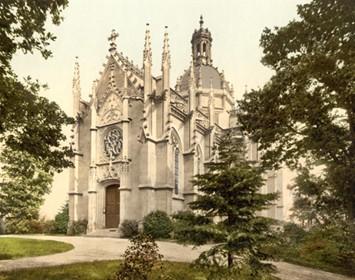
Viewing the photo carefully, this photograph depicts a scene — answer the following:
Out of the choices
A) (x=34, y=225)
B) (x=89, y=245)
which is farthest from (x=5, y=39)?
(x=34, y=225)

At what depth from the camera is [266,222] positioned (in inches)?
405

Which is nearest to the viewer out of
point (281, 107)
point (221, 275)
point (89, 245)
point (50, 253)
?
point (221, 275)

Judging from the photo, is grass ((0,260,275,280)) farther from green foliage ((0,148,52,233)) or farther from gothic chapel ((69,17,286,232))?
green foliage ((0,148,52,233))

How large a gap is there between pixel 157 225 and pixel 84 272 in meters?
13.7

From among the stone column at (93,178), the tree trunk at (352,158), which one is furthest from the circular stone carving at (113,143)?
the tree trunk at (352,158)

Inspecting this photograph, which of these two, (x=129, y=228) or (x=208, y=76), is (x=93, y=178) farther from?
(x=208, y=76)

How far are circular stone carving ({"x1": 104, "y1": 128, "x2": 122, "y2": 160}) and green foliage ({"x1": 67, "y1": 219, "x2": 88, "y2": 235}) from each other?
5764 millimetres

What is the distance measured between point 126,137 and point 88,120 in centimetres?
540

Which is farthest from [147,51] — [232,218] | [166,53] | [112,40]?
[232,218]

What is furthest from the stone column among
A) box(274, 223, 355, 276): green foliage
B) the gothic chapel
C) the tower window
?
box(274, 223, 355, 276): green foliage

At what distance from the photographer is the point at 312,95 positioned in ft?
38.3

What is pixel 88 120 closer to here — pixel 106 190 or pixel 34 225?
pixel 106 190

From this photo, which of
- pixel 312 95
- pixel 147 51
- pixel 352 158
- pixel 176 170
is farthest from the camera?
pixel 176 170

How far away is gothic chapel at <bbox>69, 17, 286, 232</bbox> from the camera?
27.6 meters
